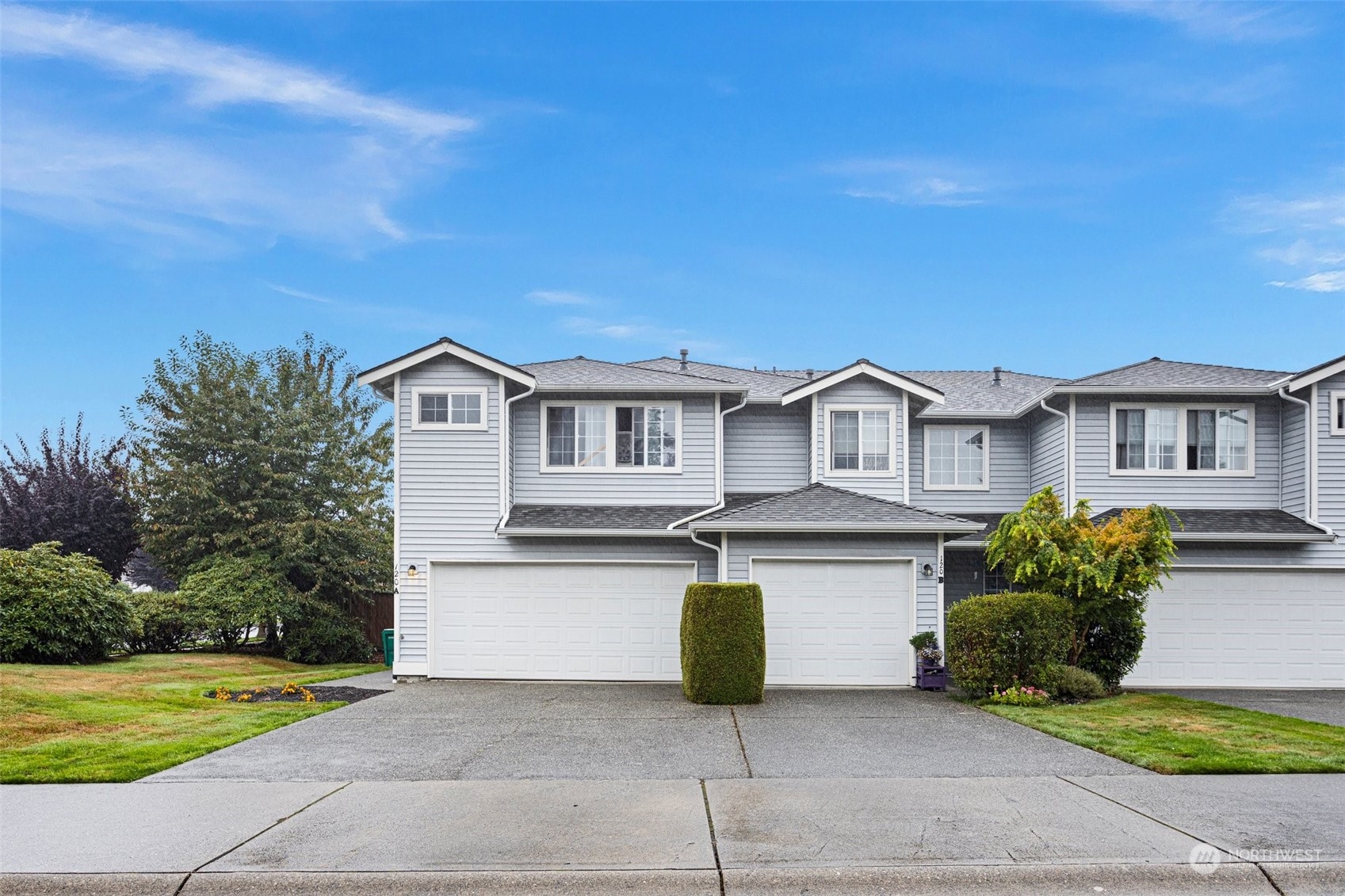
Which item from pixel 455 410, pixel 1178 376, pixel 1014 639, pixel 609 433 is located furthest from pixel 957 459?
pixel 455 410

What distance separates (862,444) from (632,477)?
4158mm

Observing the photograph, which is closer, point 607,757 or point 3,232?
point 607,757

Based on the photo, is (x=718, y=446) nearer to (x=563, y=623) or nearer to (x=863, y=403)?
(x=863, y=403)

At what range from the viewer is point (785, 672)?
15.5 metres

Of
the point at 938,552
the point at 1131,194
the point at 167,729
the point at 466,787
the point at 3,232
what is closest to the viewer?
the point at 466,787

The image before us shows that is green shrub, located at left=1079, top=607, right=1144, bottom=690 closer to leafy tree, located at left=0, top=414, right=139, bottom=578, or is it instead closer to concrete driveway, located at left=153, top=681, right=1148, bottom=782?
concrete driveway, located at left=153, top=681, right=1148, bottom=782

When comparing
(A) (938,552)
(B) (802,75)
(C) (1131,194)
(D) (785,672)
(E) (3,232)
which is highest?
(B) (802,75)

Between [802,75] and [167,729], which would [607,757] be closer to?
[167,729]

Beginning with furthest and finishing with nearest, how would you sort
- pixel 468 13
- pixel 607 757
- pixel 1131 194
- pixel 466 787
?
1. pixel 1131 194
2. pixel 468 13
3. pixel 607 757
4. pixel 466 787

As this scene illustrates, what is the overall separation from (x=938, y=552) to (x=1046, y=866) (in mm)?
10256

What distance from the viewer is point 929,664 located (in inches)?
600

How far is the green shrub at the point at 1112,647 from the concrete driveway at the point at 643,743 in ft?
8.28

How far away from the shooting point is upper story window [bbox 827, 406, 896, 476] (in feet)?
58.1

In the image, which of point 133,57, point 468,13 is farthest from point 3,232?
point 468,13
